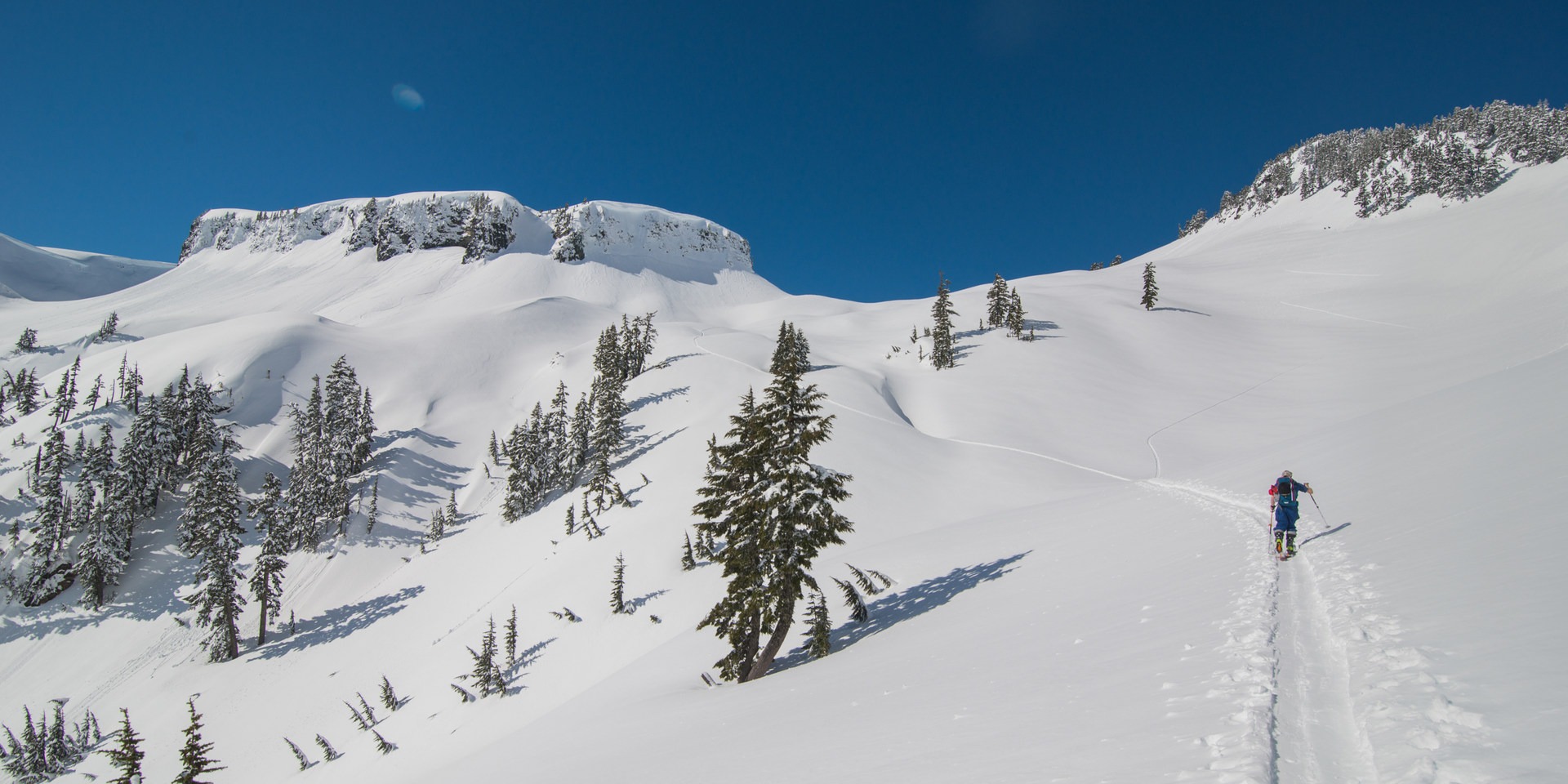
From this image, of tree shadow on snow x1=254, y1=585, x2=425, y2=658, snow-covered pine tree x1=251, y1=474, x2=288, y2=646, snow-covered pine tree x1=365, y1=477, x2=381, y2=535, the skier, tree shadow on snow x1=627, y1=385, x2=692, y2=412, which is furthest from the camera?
tree shadow on snow x1=627, y1=385, x2=692, y2=412

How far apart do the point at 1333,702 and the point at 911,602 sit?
13325mm

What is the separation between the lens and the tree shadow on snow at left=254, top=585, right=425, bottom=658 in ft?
136

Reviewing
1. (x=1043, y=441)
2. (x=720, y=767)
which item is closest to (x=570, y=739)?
(x=720, y=767)

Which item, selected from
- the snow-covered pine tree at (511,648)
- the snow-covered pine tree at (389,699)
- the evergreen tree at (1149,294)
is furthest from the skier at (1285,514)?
the evergreen tree at (1149,294)

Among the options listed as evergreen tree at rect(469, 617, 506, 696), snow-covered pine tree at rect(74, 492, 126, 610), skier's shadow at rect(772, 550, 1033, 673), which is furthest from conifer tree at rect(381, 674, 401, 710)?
snow-covered pine tree at rect(74, 492, 126, 610)

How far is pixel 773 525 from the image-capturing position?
16.7 m

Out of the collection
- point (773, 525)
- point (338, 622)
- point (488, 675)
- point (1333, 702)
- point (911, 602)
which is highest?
point (773, 525)

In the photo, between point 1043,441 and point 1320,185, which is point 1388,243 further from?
point 1043,441

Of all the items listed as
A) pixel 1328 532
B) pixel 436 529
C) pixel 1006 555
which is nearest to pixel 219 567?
pixel 436 529

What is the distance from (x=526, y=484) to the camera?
5375cm

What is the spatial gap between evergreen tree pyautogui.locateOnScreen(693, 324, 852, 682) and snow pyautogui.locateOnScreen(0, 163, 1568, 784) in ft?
4.29

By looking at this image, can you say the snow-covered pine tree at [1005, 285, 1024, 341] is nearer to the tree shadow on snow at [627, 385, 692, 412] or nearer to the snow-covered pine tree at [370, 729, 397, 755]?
the tree shadow on snow at [627, 385, 692, 412]

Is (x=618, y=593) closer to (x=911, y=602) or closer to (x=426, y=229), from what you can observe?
(x=911, y=602)

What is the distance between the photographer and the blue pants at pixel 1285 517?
11.6 m
